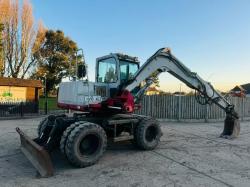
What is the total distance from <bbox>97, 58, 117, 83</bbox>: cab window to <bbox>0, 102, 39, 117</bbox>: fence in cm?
1120

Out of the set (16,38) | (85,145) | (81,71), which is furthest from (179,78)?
(16,38)

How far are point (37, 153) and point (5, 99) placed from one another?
53.6 ft

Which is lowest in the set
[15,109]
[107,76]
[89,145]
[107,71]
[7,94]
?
[89,145]

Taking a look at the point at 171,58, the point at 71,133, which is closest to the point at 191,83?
the point at 171,58

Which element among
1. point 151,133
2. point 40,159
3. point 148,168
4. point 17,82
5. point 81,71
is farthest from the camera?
point 17,82

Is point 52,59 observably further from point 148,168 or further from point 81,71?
point 148,168

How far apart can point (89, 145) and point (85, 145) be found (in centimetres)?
14

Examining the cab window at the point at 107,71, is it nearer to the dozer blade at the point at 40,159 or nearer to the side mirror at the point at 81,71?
the side mirror at the point at 81,71

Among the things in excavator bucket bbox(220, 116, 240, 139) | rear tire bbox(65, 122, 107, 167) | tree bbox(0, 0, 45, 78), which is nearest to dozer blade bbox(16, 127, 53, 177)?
rear tire bbox(65, 122, 107, 167)

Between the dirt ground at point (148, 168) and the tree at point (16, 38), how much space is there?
24.0 metres

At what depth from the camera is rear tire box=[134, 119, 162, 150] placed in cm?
Result: 818

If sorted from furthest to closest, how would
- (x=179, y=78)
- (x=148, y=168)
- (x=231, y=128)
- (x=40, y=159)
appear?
(x=231, y=128), (x=179, y=78), (x=148, y=168), (x=40, y=159)

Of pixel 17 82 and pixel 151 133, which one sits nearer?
pixel 151 133

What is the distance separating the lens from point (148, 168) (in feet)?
21.3
